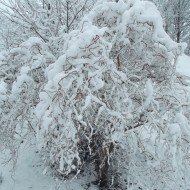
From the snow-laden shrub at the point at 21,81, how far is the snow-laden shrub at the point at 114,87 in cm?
41

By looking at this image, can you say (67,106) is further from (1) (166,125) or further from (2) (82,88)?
(1) (166,125)

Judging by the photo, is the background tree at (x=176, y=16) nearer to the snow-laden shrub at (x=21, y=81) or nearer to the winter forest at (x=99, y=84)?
the winter forest at (x=99, y=84)

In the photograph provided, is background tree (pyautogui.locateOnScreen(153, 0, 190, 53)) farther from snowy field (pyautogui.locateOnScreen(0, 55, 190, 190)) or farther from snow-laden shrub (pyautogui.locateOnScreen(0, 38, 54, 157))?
snow-laden shrub (pyautogui.locateOnScreen(0, 38, 54, 157))

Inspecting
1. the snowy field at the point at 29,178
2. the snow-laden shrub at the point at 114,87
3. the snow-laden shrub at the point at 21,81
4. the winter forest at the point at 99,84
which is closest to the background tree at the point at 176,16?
the snowy field at the point at 29,178

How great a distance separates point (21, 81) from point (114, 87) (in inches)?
46.2

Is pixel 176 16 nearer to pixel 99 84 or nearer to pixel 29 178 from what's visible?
pixel 29 178

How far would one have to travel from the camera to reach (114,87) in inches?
149

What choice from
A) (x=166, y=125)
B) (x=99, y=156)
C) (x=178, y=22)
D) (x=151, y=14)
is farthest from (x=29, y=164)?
(x=178, y=22)

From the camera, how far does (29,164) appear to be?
6.48m

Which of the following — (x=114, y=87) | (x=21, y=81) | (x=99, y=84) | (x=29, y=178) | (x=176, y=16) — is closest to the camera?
(x=99, y=84)

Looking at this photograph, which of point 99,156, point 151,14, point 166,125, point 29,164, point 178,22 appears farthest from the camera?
point 178,22

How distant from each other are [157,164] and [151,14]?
203 cm

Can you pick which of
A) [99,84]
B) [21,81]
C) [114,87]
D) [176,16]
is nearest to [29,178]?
[21,81]

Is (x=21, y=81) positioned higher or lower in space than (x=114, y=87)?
lower
